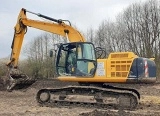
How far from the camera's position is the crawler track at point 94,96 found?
1188cm

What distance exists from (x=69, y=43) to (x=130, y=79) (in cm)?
274

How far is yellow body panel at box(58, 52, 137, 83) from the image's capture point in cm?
1207

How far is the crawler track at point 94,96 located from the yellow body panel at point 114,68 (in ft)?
1.18

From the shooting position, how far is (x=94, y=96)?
1236cm

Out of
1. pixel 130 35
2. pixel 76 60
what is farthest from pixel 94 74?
pixel 130 35

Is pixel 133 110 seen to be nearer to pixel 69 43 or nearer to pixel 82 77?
pixel 82 77

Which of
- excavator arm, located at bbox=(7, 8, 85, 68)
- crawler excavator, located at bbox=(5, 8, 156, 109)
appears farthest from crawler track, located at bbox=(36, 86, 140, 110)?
excavator arm, located at bbox=(7, 8, 85, 68)

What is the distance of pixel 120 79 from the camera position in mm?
12070

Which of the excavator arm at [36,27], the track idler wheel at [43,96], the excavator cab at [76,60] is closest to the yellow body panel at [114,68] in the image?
the excavator cab at [76,60]

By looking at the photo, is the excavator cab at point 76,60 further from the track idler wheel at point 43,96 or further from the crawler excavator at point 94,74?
the track idler wheel at point 43,96

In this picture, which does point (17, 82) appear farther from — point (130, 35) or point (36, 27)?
point (130, 35)

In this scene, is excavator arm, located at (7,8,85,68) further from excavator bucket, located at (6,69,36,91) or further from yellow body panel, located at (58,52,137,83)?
yellow body panel, located at (58,52,137,83)

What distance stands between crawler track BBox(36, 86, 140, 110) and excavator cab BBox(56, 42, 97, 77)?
61cm

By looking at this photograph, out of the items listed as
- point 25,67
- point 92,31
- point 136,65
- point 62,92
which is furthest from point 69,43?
point 92,31
